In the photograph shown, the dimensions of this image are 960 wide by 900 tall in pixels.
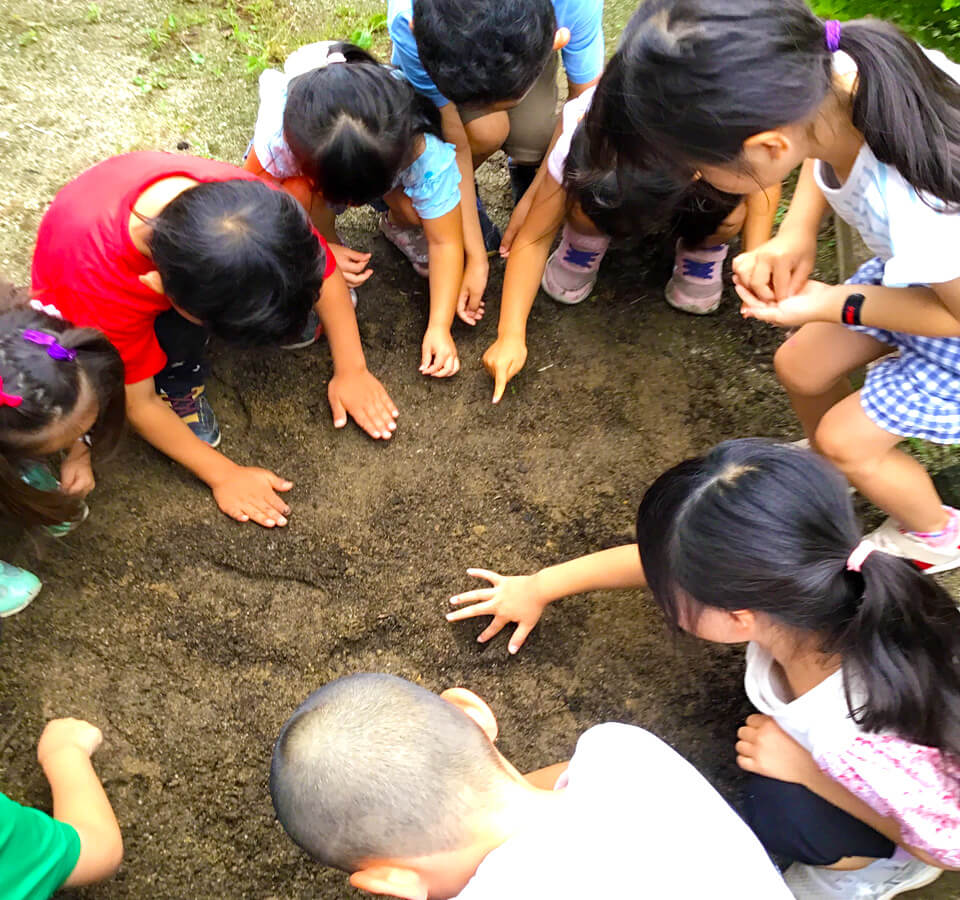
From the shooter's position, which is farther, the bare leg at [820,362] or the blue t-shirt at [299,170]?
the blue t-shirt at [299,170]

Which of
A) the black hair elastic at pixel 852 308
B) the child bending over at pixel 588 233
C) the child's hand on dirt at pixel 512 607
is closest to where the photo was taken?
the black hair elastic at pixel 852 308

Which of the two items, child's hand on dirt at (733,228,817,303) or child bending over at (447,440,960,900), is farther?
child's hand on dirt at (733,228,817,303)

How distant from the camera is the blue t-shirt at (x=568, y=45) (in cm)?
182

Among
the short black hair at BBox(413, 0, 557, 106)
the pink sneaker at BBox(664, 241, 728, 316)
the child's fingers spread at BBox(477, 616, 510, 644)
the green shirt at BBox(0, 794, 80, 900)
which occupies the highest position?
the short black hair at BBox(413, 0, 557, 106)

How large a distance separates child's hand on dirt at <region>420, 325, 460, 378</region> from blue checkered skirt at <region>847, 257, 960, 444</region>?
0.91 metres

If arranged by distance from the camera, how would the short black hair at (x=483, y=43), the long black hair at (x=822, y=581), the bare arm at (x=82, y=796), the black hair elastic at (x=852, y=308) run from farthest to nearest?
1. the short black hair at (x=483, y=43)
2. the black hair elastic at (x=852, y=308)
3. the bare arm at (x=82, y=796)
4. the long black hair at (x=822, y=581)

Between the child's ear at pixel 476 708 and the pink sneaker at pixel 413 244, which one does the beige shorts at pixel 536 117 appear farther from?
the child's ear at pixel 476 708

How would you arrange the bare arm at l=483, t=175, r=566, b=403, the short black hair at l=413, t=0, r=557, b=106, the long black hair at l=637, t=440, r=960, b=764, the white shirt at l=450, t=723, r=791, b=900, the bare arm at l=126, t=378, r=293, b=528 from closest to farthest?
the white shirt at l=450, t=723, r=791, b=900
the long black hair at l=637, t=440, r=960, b=764
the short black hair at l=413, t=0, r=557, b=106
the bare arm at l=126, t=378, r=293, b=528
the bare arm at l=483, t=175, r=566, b=403

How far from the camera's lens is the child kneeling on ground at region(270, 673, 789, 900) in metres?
0.97

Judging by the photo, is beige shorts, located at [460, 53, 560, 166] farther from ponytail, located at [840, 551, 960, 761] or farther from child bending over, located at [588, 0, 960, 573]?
ponytail, located at [840, 551, 960, 761]

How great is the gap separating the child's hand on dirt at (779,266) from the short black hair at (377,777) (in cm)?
109

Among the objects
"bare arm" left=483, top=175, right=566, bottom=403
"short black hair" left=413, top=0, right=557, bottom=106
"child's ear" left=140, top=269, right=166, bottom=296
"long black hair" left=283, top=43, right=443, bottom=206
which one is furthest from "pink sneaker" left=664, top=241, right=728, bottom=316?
"child's ear" left=140, top=269, right=166, bottom=296

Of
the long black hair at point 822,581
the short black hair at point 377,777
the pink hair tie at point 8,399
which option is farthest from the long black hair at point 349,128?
the short black hair at point 377,777

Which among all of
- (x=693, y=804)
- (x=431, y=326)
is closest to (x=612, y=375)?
(x=431, y=326)
